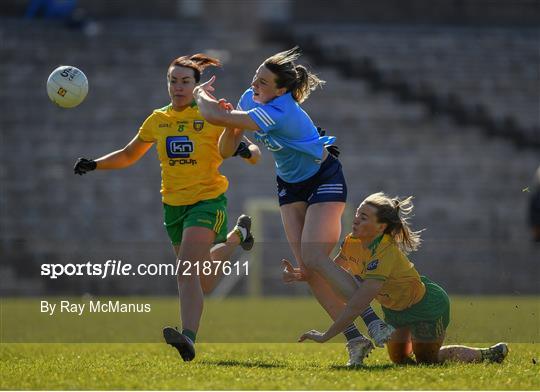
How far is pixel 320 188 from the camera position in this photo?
7.26 meters

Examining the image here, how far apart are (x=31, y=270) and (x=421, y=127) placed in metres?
9.15

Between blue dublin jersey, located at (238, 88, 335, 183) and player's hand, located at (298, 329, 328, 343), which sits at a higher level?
blue dublin jersey, located at (238, 88, 335, 183)

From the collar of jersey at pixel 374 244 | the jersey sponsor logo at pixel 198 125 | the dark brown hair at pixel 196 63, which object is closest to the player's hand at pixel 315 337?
the collar of jersey at pixel 374 244

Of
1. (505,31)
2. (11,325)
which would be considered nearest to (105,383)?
(11,325)

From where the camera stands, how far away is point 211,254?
816 centimetres

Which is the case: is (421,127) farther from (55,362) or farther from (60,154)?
(55,362)

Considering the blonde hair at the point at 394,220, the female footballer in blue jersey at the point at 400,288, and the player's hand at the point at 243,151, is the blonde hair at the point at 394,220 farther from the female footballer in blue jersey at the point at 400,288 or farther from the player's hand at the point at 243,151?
the player's hand at the point at 243,151

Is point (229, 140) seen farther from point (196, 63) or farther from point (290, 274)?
point (290, 274)

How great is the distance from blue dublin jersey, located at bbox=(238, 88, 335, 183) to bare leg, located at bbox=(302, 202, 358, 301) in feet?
1.08

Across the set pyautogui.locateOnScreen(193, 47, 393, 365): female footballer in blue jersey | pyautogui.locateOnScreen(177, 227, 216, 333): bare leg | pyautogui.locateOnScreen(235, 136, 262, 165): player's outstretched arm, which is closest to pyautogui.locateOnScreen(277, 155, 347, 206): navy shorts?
pyautogui.locateOnScreen(193, 47, 393, 365): female footballer in blue jersey

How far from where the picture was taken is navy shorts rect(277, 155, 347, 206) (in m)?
7.25

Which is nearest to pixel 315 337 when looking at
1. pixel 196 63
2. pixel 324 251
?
pixel 324 251

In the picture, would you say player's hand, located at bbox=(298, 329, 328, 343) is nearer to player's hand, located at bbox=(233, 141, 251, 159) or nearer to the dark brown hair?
player's hand, located at bbox=(233, 141, 251, 159)

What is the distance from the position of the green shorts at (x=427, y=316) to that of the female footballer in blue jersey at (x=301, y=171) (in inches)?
10.2
